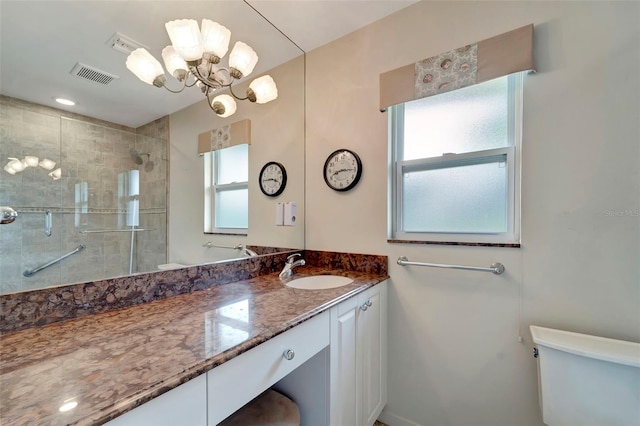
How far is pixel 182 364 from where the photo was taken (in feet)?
1.99

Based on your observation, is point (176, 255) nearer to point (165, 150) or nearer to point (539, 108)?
point (165, 150)

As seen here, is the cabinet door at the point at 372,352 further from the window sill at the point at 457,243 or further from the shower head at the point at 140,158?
the shower head at the point at 140,158

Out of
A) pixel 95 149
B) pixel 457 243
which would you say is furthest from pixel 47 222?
pixel 457 243

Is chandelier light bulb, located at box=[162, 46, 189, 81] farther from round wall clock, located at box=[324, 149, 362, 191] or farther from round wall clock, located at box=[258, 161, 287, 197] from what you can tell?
round wall clock, located at box=[324, 149, 362, 191]

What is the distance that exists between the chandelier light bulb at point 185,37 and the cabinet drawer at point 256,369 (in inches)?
50.0

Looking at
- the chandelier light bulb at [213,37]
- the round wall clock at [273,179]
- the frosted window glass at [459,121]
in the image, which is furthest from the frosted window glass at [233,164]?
the frosted window glass at [459,121]

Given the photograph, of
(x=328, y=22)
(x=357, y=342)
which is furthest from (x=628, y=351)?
(x=328, y=22)

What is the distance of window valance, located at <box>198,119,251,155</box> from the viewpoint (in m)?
1.52

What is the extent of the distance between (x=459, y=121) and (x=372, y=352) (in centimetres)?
141

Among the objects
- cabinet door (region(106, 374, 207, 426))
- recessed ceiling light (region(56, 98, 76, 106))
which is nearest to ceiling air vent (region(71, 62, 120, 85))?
recessed ceiling light (region(56, 98, 76, 106))

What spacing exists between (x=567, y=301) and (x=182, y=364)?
1.54 m

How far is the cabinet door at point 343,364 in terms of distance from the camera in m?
1.10

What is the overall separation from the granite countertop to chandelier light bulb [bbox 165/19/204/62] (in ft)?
3.66

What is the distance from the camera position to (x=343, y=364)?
116cm
